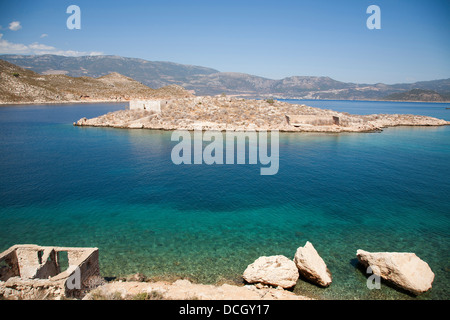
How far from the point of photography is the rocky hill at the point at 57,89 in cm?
10372

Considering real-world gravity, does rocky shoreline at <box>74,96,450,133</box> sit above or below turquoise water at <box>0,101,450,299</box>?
above

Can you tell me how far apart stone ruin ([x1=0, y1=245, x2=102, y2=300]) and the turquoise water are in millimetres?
2214

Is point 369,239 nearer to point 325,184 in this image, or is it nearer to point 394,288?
point 394,288

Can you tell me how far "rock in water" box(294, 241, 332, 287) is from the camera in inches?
428

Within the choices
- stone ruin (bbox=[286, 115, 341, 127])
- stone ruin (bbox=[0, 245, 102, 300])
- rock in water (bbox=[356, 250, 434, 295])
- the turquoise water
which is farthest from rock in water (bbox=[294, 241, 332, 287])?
stone ruin (bbox=[286, 115, 341, 127])

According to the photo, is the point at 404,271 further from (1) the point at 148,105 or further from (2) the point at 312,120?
(1) the point at 148,105

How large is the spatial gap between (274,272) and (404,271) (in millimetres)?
5734

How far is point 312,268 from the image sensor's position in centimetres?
1091

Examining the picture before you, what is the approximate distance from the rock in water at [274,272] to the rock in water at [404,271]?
3971 millimetres

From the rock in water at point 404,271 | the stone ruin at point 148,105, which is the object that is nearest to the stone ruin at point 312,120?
the stone ruin at point 148,105

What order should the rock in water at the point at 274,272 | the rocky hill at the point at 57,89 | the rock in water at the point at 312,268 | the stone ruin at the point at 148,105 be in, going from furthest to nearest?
1. the rocky hill at the point at 57,89
2. the stone ruin at the point at 148,105
3. the rock in water at the point at 312,268
4. the rock in water at the point at 274,272

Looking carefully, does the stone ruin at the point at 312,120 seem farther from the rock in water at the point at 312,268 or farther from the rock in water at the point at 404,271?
the rock in water at the point at 312,268

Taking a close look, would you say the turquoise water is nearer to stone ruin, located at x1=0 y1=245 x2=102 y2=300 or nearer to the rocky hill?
stone ruin, located at x1=0 y1=245 x2=102 y2=300
